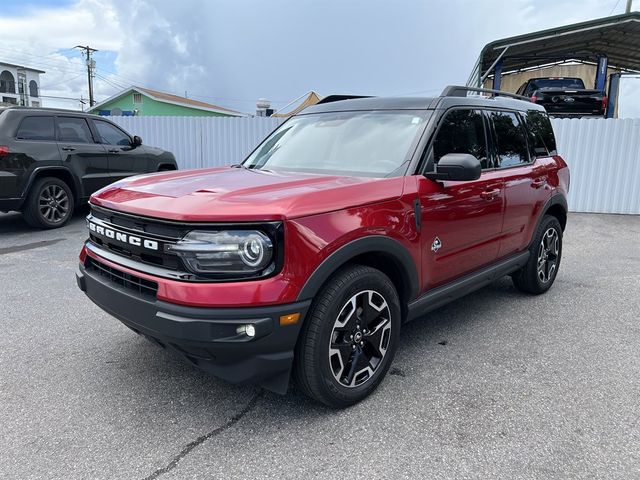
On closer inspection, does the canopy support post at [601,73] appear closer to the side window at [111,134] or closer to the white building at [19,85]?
the side window at [111,134]

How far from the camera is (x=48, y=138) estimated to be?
25.5 feet

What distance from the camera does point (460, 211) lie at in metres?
3.43

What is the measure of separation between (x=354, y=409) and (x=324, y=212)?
119 centimetres

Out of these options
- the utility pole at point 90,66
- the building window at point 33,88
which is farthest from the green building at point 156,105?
the building window at point 33,88

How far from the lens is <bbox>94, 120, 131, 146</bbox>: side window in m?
8.68

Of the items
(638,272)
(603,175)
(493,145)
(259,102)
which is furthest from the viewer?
(259,102)

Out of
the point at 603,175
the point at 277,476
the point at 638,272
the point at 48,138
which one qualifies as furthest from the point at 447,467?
the point at 603,175

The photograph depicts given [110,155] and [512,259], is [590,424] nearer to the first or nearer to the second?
[512,259]

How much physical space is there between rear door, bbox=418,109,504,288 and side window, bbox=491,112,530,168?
0.75 feet

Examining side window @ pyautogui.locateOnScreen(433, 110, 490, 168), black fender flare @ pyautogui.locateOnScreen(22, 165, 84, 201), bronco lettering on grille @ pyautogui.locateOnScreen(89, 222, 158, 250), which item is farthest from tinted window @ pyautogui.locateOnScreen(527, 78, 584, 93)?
bronco lettering on grille @ pyautogui.locateOnScreen(89, 222, 158, 250)

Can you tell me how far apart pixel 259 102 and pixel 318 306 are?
1330cm

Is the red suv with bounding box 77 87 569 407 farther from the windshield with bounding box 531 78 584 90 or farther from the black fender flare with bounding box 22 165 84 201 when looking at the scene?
the windshield with bounding box 531 78 584 90

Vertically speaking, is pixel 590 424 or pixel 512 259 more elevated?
pixel 512 259

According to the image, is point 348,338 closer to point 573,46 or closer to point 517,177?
point 517,177
